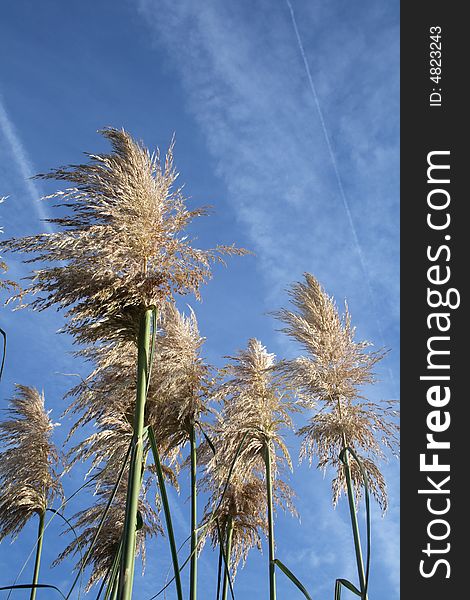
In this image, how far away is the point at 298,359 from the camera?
13.5 feet

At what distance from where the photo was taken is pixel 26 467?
555 centimetres

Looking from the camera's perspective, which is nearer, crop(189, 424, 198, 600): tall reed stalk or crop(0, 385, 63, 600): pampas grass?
crop(189, 424, 198, 600): tall reed stalk

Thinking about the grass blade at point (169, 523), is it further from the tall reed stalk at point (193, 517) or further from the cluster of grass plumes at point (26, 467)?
the cluster of grass plumes at point (26, 467)

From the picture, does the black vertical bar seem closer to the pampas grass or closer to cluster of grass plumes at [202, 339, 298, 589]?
cluster of grass plumes at [202, 339, 298, 589]

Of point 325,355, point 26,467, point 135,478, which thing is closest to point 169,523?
point 135,478

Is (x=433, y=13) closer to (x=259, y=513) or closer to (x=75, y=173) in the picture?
(x=75, y=173)

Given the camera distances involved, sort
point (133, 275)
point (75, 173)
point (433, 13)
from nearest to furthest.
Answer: point (133, 275)
point (75, 173)
point (433, 13)

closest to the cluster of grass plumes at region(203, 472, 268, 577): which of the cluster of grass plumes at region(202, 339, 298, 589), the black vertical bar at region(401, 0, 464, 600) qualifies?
the cluster of grass plumes at region(202, 339, 298, 589)

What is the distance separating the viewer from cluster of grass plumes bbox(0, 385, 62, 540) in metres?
5.55

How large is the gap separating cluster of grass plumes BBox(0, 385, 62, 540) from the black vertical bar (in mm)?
3360

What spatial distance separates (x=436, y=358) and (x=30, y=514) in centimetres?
418

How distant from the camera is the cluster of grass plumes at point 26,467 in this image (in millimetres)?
5551

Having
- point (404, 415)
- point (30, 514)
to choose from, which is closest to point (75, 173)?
point (404, 415)

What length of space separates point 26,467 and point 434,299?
374 centimetres
